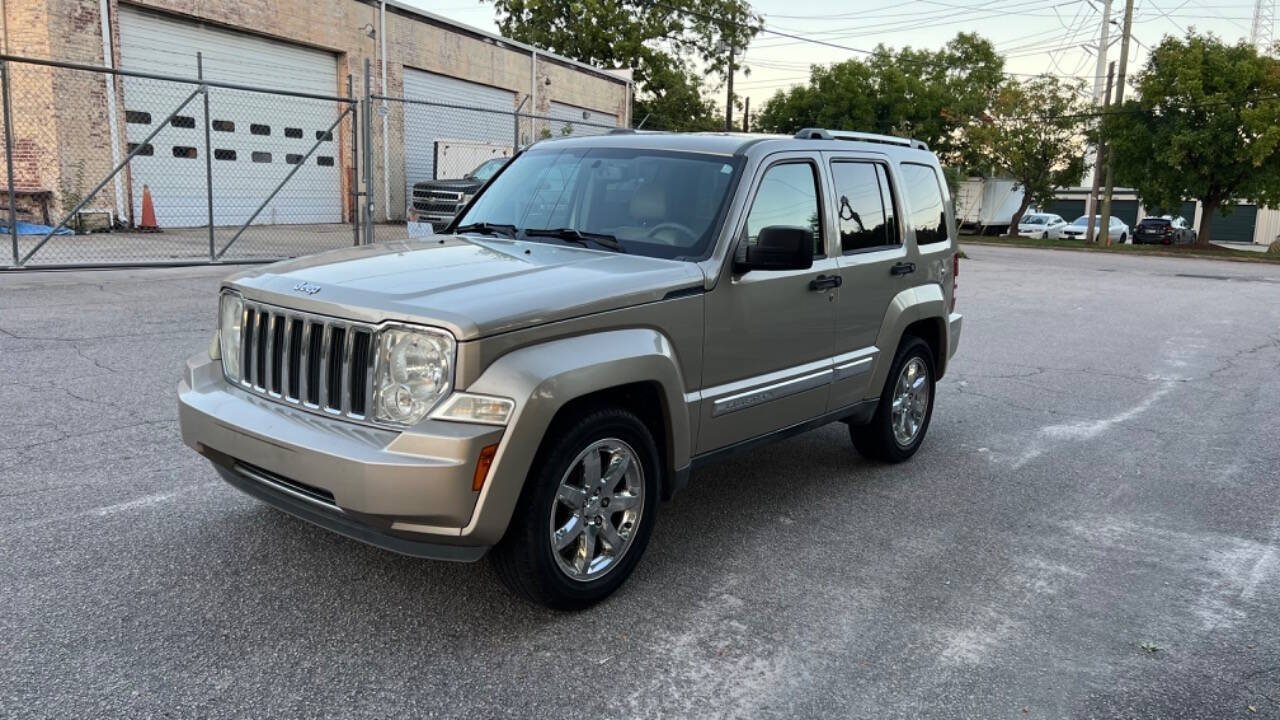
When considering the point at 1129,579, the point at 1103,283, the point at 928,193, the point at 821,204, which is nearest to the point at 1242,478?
the point at 1129,579

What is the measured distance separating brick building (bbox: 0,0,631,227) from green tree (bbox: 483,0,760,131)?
48.2 feet

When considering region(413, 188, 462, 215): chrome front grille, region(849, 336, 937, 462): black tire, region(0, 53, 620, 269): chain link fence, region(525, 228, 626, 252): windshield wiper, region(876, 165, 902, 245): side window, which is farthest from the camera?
region(413, 188, 462, 215): chrome front grille

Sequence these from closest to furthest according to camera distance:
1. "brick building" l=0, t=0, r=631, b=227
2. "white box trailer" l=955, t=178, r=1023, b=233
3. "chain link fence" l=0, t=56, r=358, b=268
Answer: "chain link fence" l=0, t=56, r=358, b=268, "brick building" l=0, t=0, r=631, b=227, "white box trailer" l=955, t=178, r=1023, b=233

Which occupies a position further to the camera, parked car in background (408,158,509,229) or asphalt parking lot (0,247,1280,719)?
parked car in background (408,158,509,229)

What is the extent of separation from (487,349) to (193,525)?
2007mm

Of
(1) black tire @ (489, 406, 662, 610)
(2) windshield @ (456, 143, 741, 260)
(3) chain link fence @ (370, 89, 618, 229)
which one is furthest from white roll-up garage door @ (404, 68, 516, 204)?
(1) black tire @ (489, 406, 662, 610)

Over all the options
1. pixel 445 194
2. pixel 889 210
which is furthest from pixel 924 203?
pixel 445 194

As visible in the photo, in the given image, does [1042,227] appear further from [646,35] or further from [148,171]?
[148,171]

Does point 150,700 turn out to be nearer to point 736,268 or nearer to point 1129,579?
point 736,268

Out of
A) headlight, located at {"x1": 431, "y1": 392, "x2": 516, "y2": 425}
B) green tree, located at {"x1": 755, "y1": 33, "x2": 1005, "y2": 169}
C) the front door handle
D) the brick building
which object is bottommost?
headlight, located at {"x1": 431, "y1": 392, "x2": 516, "y2": 425}

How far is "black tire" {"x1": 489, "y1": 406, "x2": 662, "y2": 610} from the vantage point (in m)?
3.43

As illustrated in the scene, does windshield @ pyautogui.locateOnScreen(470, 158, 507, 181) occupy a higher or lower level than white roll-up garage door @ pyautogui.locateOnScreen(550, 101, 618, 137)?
lower

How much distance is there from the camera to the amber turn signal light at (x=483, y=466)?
3188mm

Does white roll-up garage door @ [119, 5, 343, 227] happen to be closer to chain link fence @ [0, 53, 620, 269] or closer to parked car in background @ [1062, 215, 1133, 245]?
chain link fence @ [0, 53, 620, 269]
